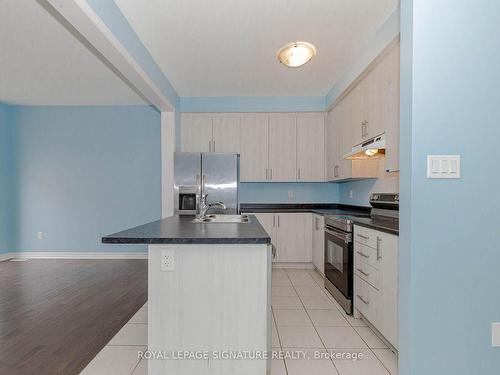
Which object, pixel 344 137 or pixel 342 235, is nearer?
pixel 342 235

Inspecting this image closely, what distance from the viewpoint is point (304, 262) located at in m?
4.33

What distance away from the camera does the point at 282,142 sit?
14.8 ft

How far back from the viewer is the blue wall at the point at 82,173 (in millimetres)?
4895

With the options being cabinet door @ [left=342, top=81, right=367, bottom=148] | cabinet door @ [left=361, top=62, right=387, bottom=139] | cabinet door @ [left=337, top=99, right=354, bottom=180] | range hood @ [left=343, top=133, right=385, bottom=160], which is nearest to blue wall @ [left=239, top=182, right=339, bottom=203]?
cabinet door @ [left=337, top=99, right=354, bottom=180]

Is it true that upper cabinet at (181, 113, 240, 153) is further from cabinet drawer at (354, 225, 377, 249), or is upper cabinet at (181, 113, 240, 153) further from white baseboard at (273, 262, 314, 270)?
cabinet drawer at (354, 225, 377, 249)

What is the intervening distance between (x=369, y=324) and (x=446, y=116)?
1.78 m

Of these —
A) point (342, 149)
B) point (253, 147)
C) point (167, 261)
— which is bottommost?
point (167, 261)

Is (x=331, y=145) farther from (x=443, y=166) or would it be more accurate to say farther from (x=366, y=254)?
(x=443, y=166)

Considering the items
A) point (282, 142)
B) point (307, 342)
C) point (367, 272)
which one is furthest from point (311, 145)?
point (307, 342)

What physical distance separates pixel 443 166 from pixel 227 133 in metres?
3.29

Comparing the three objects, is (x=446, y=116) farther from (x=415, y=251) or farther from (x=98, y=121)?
(x=98, y=121)

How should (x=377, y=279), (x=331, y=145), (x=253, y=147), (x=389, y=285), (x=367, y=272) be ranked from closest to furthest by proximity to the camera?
(x=389, y=285) → (x=377, y=279) → (x=367, y=272) → (x=331, y=145) → (x=253, y=147)

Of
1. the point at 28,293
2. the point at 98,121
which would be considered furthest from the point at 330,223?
the point at 98,121

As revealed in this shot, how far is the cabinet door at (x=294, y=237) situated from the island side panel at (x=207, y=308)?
274 centimetres
